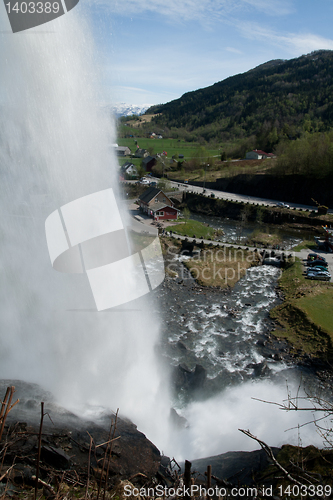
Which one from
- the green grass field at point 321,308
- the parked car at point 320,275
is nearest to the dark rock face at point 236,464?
the green grass field at point 321,308

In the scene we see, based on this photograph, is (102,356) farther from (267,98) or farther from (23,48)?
(267,98)

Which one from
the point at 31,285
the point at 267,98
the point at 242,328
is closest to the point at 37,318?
the point at 31,285

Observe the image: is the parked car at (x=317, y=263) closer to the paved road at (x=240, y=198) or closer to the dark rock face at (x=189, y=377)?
the dark rock face at (x=189, y=377)

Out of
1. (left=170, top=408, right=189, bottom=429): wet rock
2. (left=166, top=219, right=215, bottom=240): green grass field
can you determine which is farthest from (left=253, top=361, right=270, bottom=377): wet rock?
(left=166, top=219, right=215, bottom=240): green grass field

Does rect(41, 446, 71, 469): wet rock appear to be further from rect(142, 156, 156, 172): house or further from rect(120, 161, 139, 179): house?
rect(142, 156, 156, 172): house

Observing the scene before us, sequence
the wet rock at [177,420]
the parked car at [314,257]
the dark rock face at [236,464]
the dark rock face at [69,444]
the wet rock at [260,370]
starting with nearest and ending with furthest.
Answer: the dark rock face at [69,444] → the dark rock face at [236,464] → the wet rock at [177,420] → the wet rock at [260,370] → the parked car at [314,257]

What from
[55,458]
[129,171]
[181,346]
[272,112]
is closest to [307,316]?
[181,346]

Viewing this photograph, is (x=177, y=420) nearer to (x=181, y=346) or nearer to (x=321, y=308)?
(x=181, y=346)
